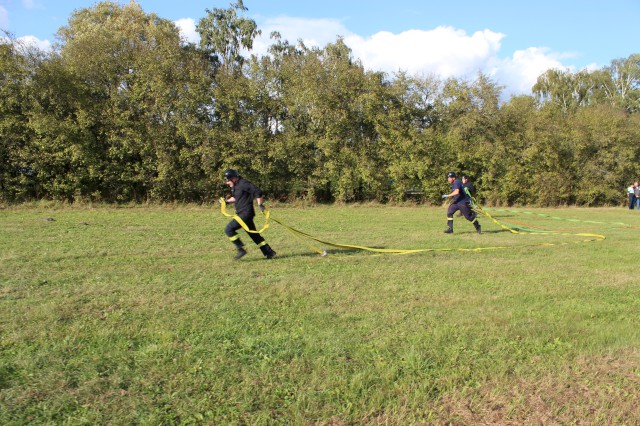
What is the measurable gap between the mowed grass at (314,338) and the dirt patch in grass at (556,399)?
0.01 metres

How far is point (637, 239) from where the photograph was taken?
12.0 meters

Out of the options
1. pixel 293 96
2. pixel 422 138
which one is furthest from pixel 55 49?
pixel 422 138

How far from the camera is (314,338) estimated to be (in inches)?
175

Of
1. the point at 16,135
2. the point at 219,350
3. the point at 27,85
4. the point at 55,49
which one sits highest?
the point at 55,49

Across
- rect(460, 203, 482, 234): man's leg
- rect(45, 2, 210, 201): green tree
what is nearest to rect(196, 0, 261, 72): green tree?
rect(45, 2, 210, 201): green tree

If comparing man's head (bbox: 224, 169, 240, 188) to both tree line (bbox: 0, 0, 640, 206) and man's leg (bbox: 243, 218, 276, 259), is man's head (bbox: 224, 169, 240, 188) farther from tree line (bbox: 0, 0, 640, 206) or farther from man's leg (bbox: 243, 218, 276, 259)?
tree line (bbox: 0, 0, 640, 206)

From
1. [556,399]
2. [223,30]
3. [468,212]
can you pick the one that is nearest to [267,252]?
[556,399]

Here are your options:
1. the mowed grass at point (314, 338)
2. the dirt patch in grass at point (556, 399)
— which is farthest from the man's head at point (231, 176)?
the dirt patch in grass at point (556, 399)

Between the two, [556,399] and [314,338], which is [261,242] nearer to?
[314,338]

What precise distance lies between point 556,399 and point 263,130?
18687 mm

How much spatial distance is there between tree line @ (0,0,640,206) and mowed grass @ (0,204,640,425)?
404 inches

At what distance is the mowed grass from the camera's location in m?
3.29

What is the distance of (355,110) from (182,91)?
8307 millimetres

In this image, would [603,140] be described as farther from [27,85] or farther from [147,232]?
[27,85]
